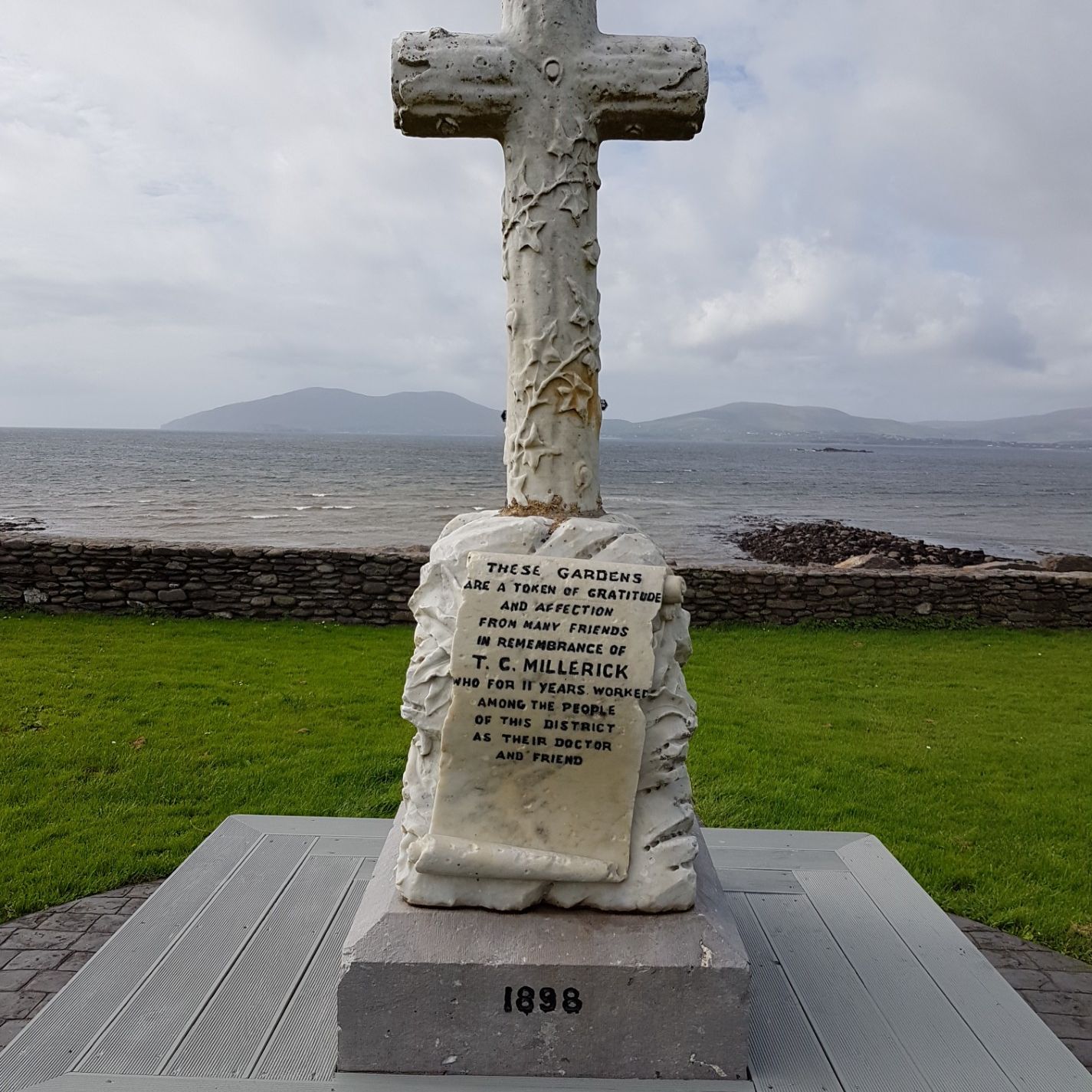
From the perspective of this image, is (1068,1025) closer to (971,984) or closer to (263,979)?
(971,984)

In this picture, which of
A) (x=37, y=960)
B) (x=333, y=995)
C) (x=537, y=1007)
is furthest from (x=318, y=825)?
(x=537, y=1007)

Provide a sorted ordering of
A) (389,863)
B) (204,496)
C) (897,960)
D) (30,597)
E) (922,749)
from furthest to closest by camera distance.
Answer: (204,496) → (30,597) → (922,749) → (897,960) → (389,863)

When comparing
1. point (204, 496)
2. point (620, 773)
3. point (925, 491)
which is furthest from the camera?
point (925, 491)

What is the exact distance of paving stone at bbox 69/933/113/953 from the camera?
3932mm

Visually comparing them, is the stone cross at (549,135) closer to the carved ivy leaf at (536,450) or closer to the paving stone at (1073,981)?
the carved ivy leaf at (536,450)

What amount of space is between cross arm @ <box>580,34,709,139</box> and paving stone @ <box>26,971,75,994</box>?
13.2 ft

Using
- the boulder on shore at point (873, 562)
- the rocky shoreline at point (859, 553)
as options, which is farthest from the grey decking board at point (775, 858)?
the boulder on shore at point (873, 562)

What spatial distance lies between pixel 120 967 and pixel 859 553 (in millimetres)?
22533

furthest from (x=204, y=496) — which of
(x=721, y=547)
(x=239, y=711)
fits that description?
(x=239, y=711)

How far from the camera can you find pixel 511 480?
3.35 m

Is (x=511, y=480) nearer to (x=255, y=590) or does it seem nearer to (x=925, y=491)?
(x=255, y=590)

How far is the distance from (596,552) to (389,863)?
A: 1.40 metres

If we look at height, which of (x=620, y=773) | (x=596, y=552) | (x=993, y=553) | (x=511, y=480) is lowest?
(x=993, y=553)

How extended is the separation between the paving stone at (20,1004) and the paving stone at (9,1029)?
3 centimetres
